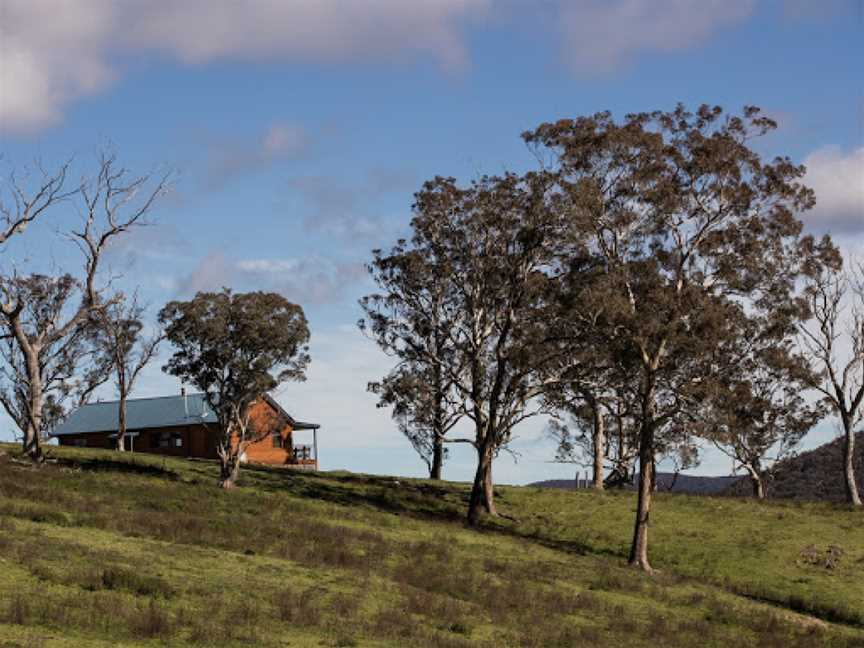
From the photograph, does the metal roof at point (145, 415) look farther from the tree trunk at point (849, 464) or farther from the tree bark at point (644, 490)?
the tree bark at point (644, 490)

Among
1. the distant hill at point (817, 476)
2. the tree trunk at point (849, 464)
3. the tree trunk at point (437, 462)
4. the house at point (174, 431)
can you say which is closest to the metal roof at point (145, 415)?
the house at point (174, 431)

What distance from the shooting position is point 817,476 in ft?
405

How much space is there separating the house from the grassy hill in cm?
2477

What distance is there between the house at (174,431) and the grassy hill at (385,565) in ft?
81.3

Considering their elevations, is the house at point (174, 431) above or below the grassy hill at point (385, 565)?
above

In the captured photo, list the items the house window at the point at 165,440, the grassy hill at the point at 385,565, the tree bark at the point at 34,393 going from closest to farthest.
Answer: the grassy hill at the point at 385,565 < the tree bark at the point at 34,393 < the house window at the point at 165,440

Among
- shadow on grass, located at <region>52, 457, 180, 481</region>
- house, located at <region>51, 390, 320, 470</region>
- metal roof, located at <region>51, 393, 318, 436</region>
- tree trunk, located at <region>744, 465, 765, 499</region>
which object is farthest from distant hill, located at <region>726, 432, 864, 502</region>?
shadow on grass, located at <region>52, 457, 180, 481</region>

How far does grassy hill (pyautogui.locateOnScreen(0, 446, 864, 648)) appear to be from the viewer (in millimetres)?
23172

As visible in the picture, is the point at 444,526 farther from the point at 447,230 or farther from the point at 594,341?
the point at 447,230

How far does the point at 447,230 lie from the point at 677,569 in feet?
75.2

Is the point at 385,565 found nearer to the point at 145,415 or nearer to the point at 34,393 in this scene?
the point at 34,393

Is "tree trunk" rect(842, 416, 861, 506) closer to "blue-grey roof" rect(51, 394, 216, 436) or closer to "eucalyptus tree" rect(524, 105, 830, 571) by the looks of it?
"eucalyptus tree" rect(524, 105, 830, 571)

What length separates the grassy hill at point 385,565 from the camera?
76.0 feet

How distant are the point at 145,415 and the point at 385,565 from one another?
6543 centimetres
